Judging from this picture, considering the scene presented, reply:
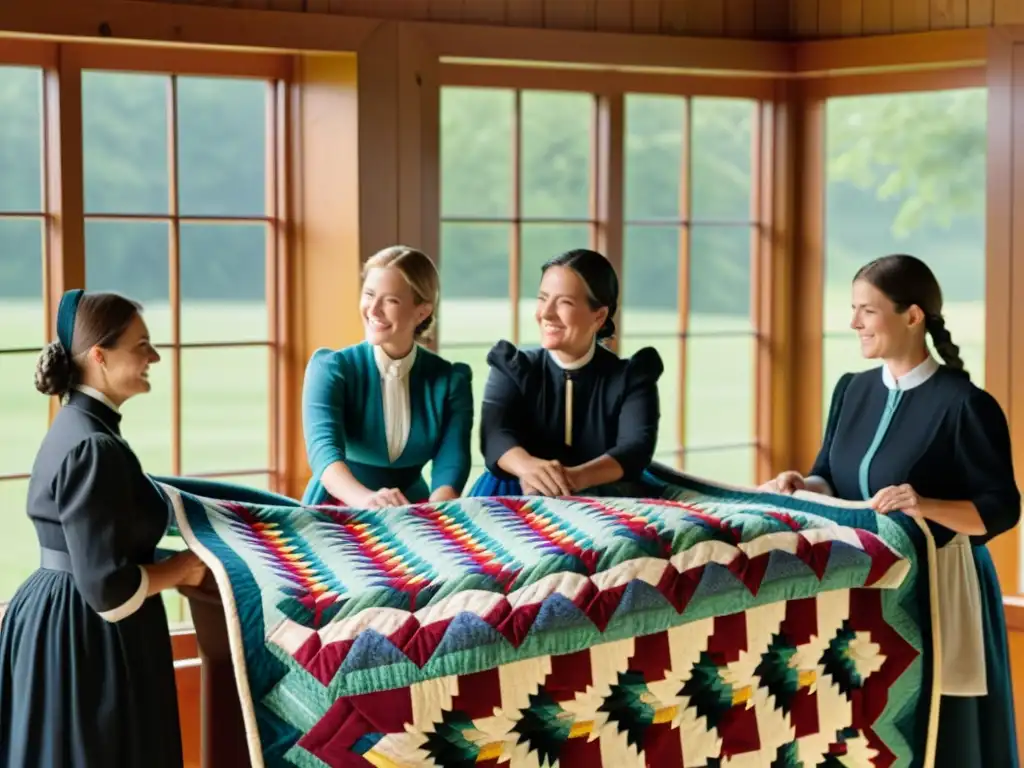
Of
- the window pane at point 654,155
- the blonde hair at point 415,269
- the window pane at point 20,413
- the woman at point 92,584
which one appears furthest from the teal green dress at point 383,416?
the window pane at point 20,413

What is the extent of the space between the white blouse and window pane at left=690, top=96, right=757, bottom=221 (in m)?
1.82

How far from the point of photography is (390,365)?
294 cm

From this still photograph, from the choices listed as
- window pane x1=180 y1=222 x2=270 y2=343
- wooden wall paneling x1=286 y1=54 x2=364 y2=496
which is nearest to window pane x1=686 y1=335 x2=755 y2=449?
wooden wall paneling x1=286 y1=54 x2=364 y2=496

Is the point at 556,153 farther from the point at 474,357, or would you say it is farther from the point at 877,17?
the point at 877,17

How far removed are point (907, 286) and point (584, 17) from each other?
1.67m

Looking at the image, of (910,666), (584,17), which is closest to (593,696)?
(910,666)

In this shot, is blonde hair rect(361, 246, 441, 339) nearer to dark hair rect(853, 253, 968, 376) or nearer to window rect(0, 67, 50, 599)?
dark hair rect(853, 253, 968, 376)

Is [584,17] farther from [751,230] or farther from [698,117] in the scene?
[751,230]

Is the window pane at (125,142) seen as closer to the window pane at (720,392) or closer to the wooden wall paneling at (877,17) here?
the window pane at (720,392)

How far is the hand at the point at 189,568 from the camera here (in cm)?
235

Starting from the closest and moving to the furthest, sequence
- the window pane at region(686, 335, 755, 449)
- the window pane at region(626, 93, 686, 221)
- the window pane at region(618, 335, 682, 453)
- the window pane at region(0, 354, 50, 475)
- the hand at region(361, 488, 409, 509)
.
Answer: the hand at region(361, 488, 409, 509) < the window pane at region(626, 93, 686, 221) < the window pane at region(618, 335, 682, 453) < the window pane at region(686, 335, 755, 449) < the window pane at region(0, 354, 50, 475)

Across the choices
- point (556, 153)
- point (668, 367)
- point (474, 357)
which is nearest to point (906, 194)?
point (668, 367)

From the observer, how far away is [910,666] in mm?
2711

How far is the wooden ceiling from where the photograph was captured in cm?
381
